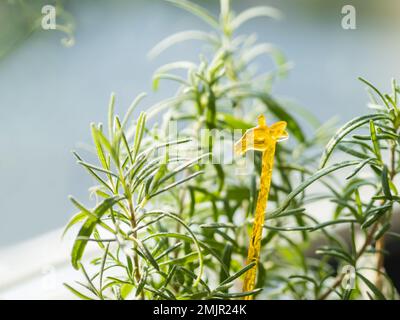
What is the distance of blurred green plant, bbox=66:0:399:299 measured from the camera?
0.54 metres

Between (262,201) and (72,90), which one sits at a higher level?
(72,90)

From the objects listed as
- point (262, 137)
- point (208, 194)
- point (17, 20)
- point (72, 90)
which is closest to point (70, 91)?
point (72, 90)

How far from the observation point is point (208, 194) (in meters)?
0.72

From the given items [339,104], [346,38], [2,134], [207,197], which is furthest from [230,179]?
[346,38]

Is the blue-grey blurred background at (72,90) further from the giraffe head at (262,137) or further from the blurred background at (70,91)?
the giraffe head at (262,137)

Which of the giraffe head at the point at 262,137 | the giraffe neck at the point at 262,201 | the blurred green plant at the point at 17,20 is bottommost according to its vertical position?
the giraffe neck at the point at 262,201

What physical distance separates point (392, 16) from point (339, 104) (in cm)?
43

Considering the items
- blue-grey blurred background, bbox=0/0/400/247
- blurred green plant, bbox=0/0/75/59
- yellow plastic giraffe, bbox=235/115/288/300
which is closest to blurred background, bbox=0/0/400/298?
blue-grey blurred background, bbox=0/0/400/247

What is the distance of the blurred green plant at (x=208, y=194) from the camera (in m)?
0.54

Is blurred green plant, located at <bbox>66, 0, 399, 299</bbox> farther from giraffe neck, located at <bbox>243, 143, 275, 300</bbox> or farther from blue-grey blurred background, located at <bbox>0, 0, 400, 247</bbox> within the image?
blue-grey blurred background, located at <bbox>0, 0, 400, 247</bbox>

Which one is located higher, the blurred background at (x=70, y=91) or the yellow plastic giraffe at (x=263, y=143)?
the blurred background at (x=70, y=91)

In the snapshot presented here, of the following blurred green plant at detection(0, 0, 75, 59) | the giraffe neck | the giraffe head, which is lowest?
the giraffe neck

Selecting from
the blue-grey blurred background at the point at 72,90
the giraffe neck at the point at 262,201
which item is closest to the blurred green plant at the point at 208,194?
the giraffe neck at the point at 262,201

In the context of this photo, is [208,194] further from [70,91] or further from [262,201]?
[70,91]
